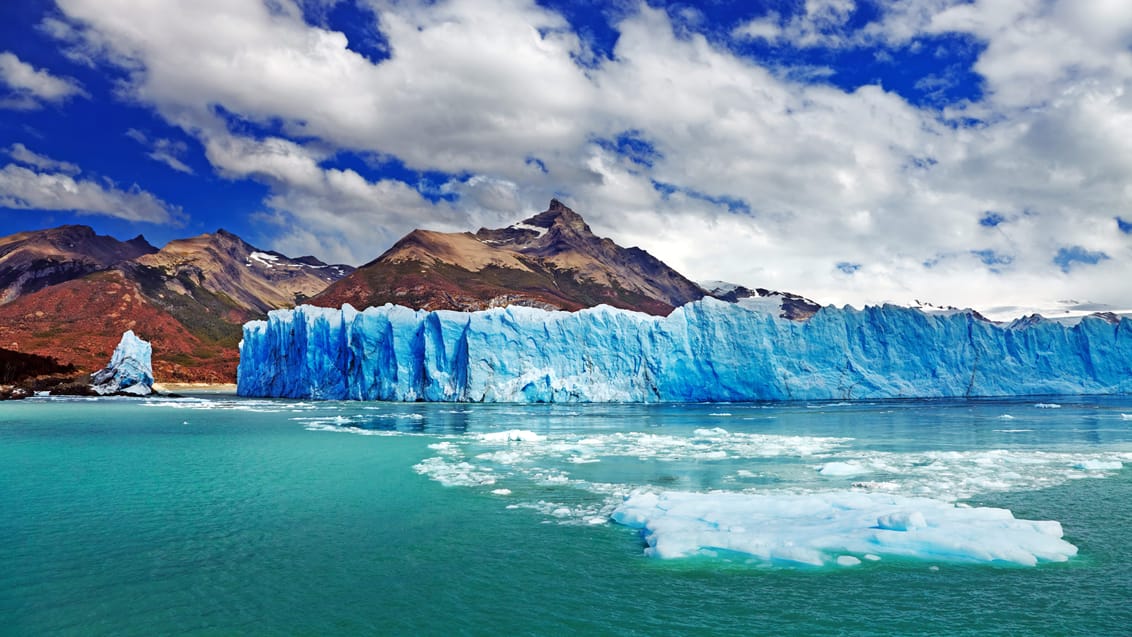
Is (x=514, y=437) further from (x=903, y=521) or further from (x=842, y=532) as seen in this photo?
(x=903, y=521)

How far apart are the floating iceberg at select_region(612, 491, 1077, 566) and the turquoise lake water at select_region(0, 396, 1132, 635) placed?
21 centimetres

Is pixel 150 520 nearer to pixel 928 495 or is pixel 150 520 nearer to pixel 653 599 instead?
→ pixel 653 599

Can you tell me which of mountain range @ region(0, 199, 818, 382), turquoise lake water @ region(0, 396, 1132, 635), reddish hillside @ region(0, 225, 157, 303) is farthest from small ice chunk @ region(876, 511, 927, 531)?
reddish hillside @ region(0, 225, 157, 303)

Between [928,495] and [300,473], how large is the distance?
13.9m

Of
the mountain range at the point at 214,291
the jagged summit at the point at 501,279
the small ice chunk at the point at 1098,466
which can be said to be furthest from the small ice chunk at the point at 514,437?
the jagged summit at the point at 501,279

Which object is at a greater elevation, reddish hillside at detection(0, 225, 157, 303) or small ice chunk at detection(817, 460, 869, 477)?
reddish hillside at detection(0, 225, 157, 303)

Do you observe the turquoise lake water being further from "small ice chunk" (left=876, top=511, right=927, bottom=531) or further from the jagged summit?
the jagged summit

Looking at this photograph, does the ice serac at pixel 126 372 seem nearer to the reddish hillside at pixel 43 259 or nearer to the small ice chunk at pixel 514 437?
the small ice chunk at pixel 514 437

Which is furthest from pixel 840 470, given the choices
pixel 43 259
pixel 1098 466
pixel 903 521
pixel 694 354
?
pixel 43 259

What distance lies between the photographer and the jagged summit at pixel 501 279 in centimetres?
12100

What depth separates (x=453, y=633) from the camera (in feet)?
22.6

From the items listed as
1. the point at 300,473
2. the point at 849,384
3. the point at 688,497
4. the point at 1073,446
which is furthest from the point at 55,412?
the point at 849,384

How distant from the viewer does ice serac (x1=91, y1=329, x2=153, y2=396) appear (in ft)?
187

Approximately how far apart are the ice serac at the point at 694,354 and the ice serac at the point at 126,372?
14266 mm
